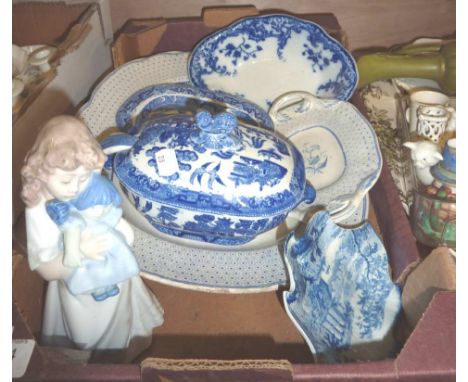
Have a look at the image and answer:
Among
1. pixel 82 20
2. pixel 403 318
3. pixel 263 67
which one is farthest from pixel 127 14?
pixel 403 318

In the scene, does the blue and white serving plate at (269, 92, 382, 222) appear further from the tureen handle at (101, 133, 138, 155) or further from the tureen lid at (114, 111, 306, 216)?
the tureen handle at (101, 133, 138, 155)

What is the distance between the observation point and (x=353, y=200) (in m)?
0.74

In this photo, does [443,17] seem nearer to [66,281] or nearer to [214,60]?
[214,60]

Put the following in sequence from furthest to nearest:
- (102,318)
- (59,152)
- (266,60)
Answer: (266,60)
(102,318)
(59,152)

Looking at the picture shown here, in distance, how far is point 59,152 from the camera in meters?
0.48

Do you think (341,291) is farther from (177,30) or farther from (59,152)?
(177,30)

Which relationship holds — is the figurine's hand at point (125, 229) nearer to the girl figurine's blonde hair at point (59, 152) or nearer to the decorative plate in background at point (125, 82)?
the girl figurine's blonde hair at point (59, 152)

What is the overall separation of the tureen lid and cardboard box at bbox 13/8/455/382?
0.15 meters

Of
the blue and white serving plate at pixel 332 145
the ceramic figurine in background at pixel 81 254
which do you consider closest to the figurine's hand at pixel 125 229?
the ceramic figurine in background at pixel 81 254

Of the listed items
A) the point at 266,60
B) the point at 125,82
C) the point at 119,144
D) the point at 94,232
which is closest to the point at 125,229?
the point at 94,232

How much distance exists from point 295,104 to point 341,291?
0.38 meters

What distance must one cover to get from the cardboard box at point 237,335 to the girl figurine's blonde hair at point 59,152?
0.41 feet

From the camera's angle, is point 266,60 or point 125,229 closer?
point 125,229

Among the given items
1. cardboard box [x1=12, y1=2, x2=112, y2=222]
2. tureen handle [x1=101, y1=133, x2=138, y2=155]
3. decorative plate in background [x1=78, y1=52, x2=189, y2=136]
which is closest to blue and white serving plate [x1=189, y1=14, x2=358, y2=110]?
decorative plate in background [x1=78, y1=52, x2=189, y2=136]
